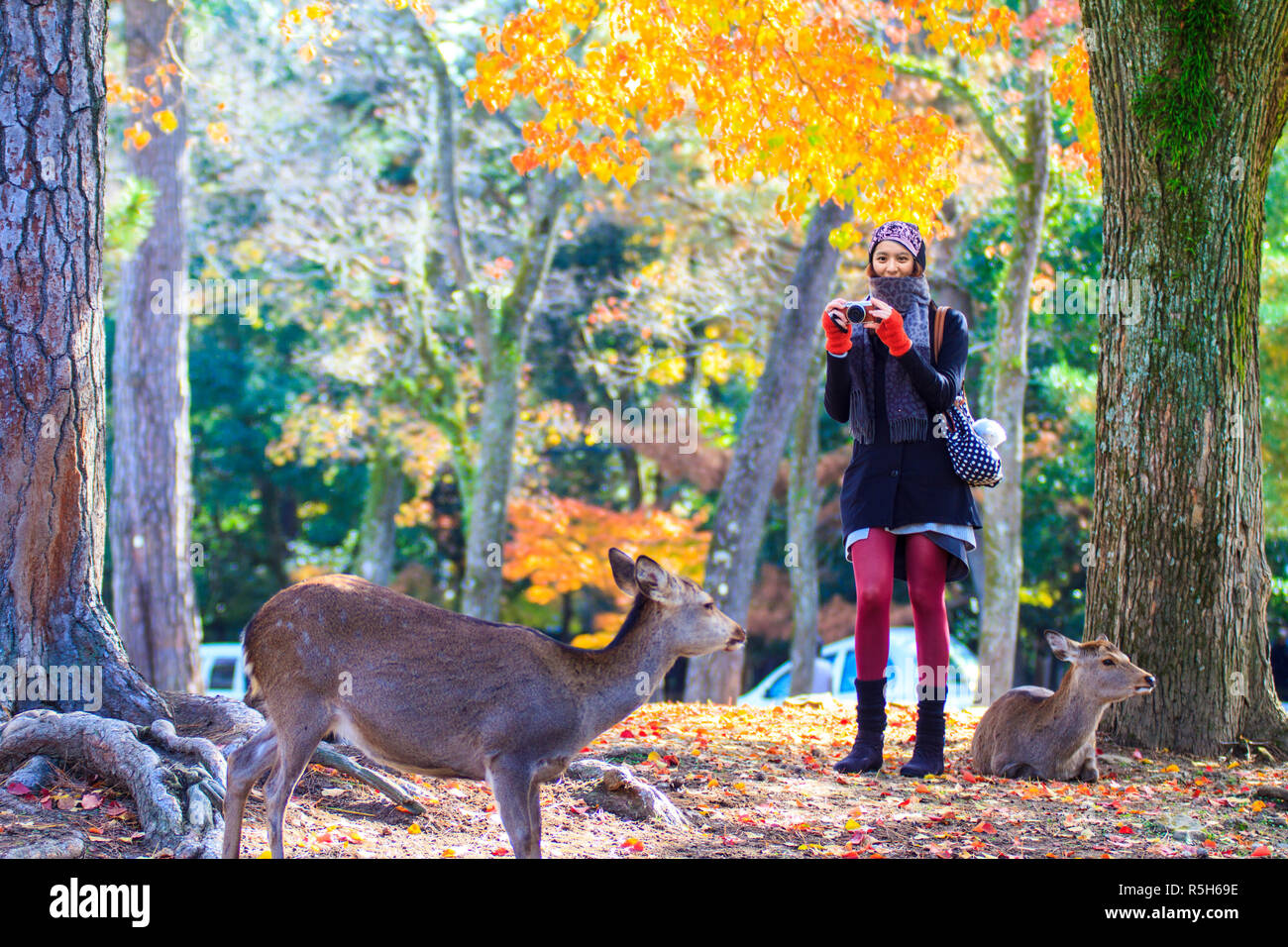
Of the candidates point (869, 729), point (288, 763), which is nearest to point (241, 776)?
point (288, 763)

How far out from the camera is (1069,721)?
598cm

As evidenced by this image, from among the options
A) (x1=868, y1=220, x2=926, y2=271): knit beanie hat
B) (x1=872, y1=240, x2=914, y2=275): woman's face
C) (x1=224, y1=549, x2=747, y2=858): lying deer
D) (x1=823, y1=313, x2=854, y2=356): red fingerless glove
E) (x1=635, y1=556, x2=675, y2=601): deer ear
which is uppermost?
(x1=868, y1=220, x2=926, y2=271): knit beanie hat

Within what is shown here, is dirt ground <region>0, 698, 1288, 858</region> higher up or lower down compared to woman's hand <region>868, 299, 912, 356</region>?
lower down

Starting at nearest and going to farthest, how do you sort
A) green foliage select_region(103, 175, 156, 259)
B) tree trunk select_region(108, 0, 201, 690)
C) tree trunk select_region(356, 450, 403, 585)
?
green foliage select_region(103, 175, 156, 259) < tree trunk select_region(108, 0, 201, 690) < tree trunk select_region(356, 450, 403, 585)

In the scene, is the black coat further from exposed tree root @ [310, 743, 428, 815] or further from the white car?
the white car

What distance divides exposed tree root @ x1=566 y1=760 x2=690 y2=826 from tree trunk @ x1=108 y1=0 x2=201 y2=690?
29.8 ft

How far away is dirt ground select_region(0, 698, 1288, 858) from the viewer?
4547mm

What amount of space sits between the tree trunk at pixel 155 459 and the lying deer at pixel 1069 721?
969 cm

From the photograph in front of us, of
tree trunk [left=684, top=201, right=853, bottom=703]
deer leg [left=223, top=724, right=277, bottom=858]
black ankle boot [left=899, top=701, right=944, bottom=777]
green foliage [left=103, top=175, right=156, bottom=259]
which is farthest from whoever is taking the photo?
tree trunk [left=684, top=201, right=853, bottom=703]

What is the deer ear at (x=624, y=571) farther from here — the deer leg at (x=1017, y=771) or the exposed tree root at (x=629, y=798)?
the deer leg at (x=1017, y=771)

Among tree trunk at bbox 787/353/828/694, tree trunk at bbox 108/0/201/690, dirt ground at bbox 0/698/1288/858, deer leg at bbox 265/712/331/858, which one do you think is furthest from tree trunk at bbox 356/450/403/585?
deer leg at bbox 265/712/331/858

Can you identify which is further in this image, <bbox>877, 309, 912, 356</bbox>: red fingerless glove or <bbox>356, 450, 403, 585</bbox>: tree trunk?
<bbox>356, 450, 403, 585</bbox>: tree trunk

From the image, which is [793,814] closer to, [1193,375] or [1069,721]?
[1069,721]

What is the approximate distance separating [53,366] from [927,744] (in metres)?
4.36
